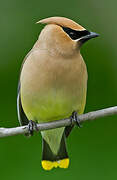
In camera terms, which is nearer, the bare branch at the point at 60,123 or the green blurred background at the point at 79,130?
the bare branch at the point at 60,123

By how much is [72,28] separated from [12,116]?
4.78 ft

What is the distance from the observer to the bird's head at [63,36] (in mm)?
6344

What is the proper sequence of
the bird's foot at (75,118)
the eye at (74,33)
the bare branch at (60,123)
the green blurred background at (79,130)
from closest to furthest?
the bare branch at (60,123) → the eye at (74,33) → the bird's foot at (75,118) → the green blurred background at (79,130)

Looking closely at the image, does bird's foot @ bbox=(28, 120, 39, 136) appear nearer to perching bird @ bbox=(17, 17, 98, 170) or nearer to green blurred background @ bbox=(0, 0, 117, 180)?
perching bird @ bbox=(17, 17, 98, 170)

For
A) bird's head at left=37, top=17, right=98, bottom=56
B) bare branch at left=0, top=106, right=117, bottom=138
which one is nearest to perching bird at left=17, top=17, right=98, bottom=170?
bird's head at left=37, top=17, right=98, bottom=56

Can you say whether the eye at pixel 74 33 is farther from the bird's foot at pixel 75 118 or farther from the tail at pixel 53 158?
the tail at pixel 53 158

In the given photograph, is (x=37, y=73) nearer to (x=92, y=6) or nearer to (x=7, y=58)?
(x=7, y=58)

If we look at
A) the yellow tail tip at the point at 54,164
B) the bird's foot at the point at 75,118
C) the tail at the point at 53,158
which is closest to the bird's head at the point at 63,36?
the bird's foot at the point at 75,118

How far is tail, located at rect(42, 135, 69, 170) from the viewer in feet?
24.1

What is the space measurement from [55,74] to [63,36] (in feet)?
1.00

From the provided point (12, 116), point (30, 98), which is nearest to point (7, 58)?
point (12, 116)

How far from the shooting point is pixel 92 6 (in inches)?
313

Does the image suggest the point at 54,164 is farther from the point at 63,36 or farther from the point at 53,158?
the point at 63,36

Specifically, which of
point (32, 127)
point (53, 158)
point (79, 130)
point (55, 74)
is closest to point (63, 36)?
point (55, 74)
